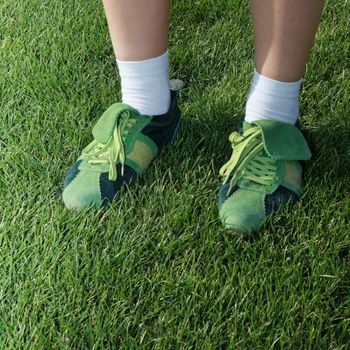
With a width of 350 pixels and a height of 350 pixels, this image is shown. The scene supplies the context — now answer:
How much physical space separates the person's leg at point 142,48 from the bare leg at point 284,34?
213mm

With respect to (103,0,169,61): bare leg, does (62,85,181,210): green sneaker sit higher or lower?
lower

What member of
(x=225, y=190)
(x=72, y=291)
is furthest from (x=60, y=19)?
(x=72, y=291)

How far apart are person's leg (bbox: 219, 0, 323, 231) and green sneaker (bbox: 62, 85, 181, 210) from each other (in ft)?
0.62

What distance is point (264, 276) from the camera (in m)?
1.35

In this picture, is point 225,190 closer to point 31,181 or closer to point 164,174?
point 164,174

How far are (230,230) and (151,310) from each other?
254mm

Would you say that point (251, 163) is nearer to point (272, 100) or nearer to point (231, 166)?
point (231, 166)

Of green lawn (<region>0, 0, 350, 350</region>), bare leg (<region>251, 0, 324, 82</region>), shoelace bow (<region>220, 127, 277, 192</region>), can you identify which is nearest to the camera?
green lawn (<region>0, 0, 350, 350</region>)

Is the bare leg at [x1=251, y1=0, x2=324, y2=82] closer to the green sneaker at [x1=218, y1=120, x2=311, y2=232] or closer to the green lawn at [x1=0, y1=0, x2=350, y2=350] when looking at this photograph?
the green sneaker at [x1=218, y1=120, x2=311, y2=232]

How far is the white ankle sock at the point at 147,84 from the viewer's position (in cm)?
155

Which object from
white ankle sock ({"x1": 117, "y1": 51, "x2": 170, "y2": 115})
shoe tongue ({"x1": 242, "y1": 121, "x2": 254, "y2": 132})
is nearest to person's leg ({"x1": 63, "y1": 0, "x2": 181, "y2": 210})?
white ankle sock ({"x1": 117, "y1": 51, "x2": 170, "y2": 115})

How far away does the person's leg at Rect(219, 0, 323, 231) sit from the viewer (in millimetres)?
1432

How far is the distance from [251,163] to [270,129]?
86 millimetres

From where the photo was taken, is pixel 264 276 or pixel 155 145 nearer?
pixel 264 276
